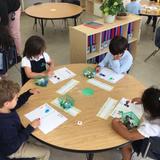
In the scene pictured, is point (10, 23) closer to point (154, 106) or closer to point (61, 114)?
point (61, 114)

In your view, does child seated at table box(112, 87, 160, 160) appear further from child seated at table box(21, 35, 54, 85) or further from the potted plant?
the potted plant

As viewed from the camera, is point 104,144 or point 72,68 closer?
point 104,144

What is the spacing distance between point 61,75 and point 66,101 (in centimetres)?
45

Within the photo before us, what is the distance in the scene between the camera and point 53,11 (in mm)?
4707

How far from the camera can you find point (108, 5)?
325 cm

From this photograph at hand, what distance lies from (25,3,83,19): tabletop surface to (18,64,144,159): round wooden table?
A: 94.6 inches

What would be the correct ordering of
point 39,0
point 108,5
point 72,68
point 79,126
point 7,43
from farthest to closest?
point 39,0 < point 108,5 < point 7,43 < point 72,68 < point 79,126

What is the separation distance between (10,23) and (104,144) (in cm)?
275

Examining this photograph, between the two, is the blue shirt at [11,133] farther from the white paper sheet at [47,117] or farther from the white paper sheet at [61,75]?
the white paper sheet at [61,75]

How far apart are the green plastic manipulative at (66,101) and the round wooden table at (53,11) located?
8.48ft

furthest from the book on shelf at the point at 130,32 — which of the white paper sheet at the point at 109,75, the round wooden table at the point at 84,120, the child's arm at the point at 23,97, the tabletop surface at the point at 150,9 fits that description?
the child's arm at the point at 23,97

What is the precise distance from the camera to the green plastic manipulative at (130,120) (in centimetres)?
179

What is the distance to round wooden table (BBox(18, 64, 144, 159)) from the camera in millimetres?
1671

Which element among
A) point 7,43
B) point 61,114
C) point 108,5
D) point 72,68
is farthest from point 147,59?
point 61,114
